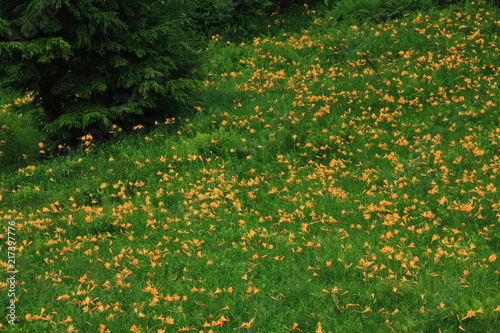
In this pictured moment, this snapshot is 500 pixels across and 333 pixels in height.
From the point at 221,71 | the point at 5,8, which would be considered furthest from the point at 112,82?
the point at 221,71

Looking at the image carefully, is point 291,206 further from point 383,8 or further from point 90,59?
point 383,8

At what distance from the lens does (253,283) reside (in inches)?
226

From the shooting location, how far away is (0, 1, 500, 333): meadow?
17.0 ft

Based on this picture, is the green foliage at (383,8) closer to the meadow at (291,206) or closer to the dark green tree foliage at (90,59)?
the meadow at (291,206)

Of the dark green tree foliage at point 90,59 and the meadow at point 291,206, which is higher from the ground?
the dark green tree foliage at point 90,59

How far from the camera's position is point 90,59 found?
10672 millimetres

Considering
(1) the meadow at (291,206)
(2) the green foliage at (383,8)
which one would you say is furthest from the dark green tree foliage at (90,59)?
(2) the green foliage at (383,8)

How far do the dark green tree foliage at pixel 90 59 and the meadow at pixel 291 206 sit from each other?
73cm

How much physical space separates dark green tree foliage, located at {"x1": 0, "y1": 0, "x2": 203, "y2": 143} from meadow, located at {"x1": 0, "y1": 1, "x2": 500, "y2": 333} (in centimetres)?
73

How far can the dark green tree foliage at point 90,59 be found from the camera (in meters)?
9.86

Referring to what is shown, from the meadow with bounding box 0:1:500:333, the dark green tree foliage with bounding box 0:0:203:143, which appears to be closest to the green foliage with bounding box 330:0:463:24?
the meadow with bounding box 0:1:500:333

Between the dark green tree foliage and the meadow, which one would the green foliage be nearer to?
the meadow

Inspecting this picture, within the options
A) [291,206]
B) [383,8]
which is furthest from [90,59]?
[383,8]

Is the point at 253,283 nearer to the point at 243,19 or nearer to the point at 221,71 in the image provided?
the point at 221,71
